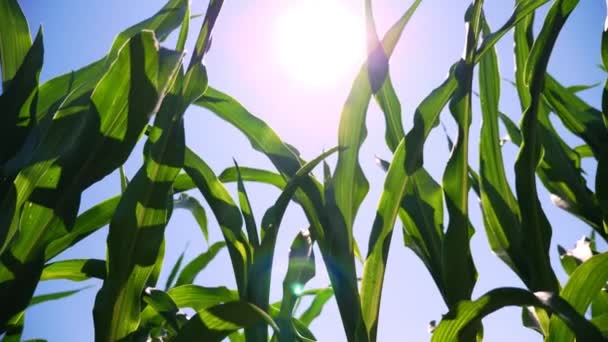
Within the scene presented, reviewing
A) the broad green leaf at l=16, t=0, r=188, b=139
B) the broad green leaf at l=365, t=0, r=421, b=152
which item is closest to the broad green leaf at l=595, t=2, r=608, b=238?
the broad green leaf at l=365, t=0, r=421, b=152

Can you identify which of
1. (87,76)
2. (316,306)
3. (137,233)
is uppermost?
(87,76)

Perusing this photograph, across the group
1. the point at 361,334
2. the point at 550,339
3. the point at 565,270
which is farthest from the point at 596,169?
the point at 361,334

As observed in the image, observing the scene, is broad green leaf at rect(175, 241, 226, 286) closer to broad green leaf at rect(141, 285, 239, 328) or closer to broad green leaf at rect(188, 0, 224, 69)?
broad green leaf at rect(141, 285, 239, 328)

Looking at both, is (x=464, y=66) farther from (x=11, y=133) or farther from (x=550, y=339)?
(x=11, y=133)

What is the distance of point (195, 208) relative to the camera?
0.86 metres

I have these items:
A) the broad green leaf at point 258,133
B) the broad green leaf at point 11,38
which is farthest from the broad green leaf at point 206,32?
the broad green leaf at point 11,38

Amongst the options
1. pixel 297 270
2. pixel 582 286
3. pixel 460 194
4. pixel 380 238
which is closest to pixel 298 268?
pixel 297 270

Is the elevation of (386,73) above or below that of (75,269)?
above

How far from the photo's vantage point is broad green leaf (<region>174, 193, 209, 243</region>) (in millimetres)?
847

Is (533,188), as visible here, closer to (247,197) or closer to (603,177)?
(603,177)

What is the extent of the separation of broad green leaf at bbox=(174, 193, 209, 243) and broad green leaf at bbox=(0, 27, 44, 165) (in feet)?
1.01

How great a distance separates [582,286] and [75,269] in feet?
2.06

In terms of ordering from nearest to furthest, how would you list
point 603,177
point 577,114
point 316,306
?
1. point 603,177
2. point 577,114
3. point 316,306

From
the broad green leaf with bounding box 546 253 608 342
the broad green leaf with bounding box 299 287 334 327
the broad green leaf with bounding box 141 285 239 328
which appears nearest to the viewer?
the broad green leaf with bounding box 546 253 608 342
